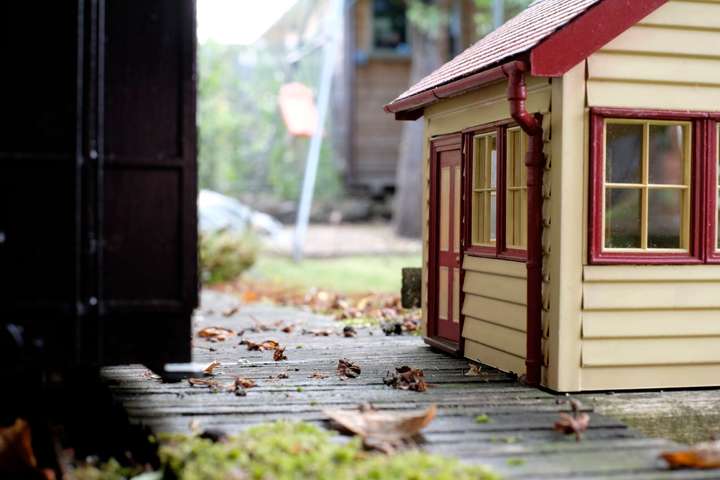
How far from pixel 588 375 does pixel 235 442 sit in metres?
3.25

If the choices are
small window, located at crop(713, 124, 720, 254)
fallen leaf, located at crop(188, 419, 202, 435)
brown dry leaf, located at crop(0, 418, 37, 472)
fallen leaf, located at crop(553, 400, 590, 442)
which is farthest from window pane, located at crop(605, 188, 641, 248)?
brown dry leaf, located at crop(0, 418, 37, 472)

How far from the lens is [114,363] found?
7.04m

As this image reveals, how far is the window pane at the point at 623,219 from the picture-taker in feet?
26.8

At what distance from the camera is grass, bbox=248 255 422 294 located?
62.2 ft

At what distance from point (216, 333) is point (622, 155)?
545 cm

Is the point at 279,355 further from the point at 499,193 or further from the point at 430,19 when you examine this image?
the point at 430,19

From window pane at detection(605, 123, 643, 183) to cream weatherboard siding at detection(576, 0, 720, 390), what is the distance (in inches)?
9.1

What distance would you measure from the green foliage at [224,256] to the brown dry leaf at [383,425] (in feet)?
41.1

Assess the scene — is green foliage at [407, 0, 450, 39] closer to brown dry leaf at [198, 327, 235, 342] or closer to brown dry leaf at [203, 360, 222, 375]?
brown dry leaf at [198, 327, 235, 342]

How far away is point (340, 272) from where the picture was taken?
21.4 metres

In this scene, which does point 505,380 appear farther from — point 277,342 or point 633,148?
point 277,342

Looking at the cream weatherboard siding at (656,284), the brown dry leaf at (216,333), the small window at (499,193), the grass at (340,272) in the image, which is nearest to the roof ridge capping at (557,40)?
the cream weatherboard siding at (656,284)

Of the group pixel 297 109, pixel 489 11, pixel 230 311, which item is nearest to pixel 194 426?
pixel 230 311

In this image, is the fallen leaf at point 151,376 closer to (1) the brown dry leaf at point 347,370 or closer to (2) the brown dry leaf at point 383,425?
(1) the brown dry leaf at point 347,370
